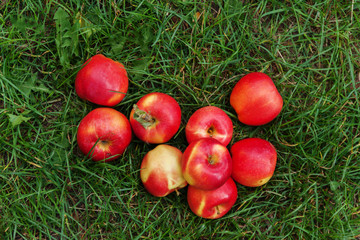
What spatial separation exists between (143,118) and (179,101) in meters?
0.59

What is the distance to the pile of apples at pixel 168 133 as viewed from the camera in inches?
109

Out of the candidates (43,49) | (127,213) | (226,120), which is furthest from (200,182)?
(43,49)

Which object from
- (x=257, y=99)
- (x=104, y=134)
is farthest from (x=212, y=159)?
(x=104, y=134)

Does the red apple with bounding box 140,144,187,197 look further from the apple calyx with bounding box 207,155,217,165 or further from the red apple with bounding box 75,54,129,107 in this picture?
the red apple with bounding box 75,54,129,107

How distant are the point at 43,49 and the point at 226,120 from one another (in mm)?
1797

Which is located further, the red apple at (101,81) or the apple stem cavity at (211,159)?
the red apple at (101,81)

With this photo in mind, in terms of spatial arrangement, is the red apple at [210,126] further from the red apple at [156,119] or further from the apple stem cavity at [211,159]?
the apple stem cavity at [211,159]

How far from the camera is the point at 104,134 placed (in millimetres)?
2738

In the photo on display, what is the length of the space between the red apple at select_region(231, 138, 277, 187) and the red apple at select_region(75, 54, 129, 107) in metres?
1.17

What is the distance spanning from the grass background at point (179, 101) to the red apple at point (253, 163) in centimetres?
25

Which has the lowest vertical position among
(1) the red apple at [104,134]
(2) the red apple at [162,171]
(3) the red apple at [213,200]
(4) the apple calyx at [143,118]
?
(3) the red apple at [213,200]

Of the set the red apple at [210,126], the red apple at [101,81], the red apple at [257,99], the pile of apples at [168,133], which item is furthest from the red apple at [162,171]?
the red apple at [257,99]

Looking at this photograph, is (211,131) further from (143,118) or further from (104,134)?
(104,134)

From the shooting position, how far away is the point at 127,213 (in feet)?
9.80
